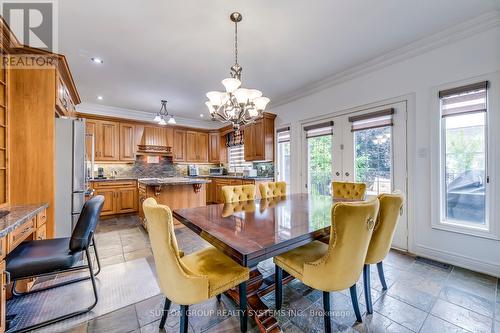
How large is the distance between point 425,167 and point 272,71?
8.30ft

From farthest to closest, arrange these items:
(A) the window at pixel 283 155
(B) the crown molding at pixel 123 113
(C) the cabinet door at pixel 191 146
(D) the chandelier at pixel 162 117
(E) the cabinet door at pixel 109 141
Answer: (C) the cabinet door at pixel 191 146 → (E) the cabinet door at pixel 109 141 → (B) the crown molding at pixel 123 113 → (A) the window at pixel 283 155 → (D) the chandelier at pixel 162 117

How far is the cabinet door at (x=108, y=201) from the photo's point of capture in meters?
4.80

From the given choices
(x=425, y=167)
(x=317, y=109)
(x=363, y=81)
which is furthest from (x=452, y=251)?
(x=317, y=109)

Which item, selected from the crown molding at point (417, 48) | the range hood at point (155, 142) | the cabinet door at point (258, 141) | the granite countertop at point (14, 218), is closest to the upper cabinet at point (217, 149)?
the range hood at point (155, 142)

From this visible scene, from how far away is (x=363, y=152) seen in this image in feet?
10.9

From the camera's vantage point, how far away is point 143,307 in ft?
5.81

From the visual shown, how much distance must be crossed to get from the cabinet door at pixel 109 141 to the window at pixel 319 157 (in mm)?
4671

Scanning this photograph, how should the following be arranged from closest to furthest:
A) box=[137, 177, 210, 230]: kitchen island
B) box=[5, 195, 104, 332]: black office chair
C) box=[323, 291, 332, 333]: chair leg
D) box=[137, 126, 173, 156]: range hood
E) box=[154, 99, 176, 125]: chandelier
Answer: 1. box=[323, 291, 332, 333]: chair leg
2. box=[5, 195, 104, 332]: black office chair
3. box=[137, 177, 210, 230]: kitchen island
4. box=[154, 99, 176, 125]: chandelier
5. box=[137, 126, 173, 156]: range hood

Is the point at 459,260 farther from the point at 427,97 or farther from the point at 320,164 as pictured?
the point at 320,164

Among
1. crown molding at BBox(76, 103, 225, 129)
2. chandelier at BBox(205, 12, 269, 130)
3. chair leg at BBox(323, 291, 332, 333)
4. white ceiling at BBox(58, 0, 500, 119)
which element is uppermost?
white ceiling at BBox(58, 0, 500, 119)

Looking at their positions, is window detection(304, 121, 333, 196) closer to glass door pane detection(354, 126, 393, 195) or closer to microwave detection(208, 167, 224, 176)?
glass door pane detection(354, 126, 393, 195)

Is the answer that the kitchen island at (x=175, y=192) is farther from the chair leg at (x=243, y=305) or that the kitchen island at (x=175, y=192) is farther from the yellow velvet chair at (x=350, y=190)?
the chair leg at (x=243, y=305)

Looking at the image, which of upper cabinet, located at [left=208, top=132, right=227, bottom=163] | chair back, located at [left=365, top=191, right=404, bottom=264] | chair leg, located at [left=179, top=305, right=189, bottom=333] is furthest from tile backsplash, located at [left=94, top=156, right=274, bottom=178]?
chair leg, located at [left=179, top=305, right=189, bottom=333]

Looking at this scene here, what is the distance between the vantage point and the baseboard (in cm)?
221
